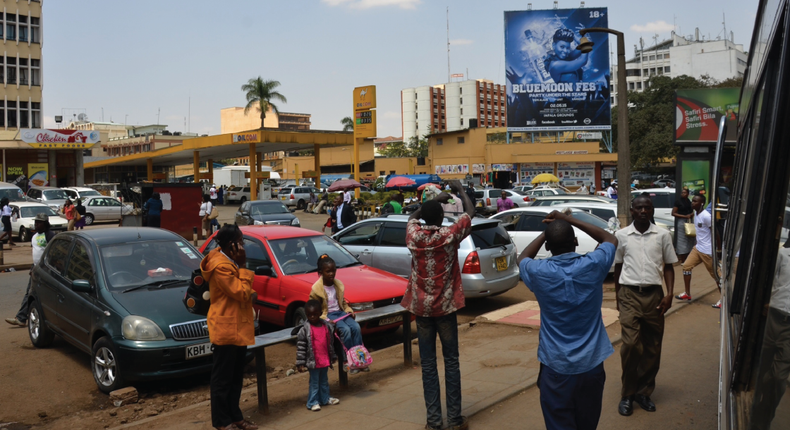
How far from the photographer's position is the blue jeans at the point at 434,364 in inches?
186

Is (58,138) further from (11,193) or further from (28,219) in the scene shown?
(28,219)

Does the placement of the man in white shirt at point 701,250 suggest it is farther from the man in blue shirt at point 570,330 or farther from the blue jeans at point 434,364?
the man in blue shirt at point 570,330

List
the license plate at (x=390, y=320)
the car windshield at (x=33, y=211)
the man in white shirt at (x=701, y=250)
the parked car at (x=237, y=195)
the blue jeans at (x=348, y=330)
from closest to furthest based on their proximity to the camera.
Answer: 1. the blue jeans at (x=348, y=330)
2. the license plate at (x=390, y=320)
3. the man in white shirt at (x=701, y=250)
4. the car windshield at (x=33, y=211)
5. the parked car at (x=237, y=195)

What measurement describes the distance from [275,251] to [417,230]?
4604mm

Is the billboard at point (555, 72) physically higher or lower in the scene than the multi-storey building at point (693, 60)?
lower

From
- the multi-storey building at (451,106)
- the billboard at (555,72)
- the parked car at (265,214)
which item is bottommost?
the parked car at (265,214)

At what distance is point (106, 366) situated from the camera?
255 inches

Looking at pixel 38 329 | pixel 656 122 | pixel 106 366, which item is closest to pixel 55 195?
pixel 38 329

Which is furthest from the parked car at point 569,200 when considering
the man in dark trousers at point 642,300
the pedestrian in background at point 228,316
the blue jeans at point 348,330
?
the pedestrian in background at point 228,316

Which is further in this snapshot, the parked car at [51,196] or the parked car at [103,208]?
the parked car at [51,196]

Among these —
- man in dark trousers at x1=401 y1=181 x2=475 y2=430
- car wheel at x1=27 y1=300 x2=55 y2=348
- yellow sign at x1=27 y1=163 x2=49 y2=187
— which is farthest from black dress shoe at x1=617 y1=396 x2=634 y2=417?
yellow sign at x1=27 y1=163 x2=49 y2=187

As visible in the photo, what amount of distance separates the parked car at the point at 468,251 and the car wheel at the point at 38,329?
4.85m

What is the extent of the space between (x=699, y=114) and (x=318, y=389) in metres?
17.7

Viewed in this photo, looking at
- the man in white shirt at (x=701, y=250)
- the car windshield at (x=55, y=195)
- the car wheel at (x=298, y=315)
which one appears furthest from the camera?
the car windshield at (x=55, y=195)
